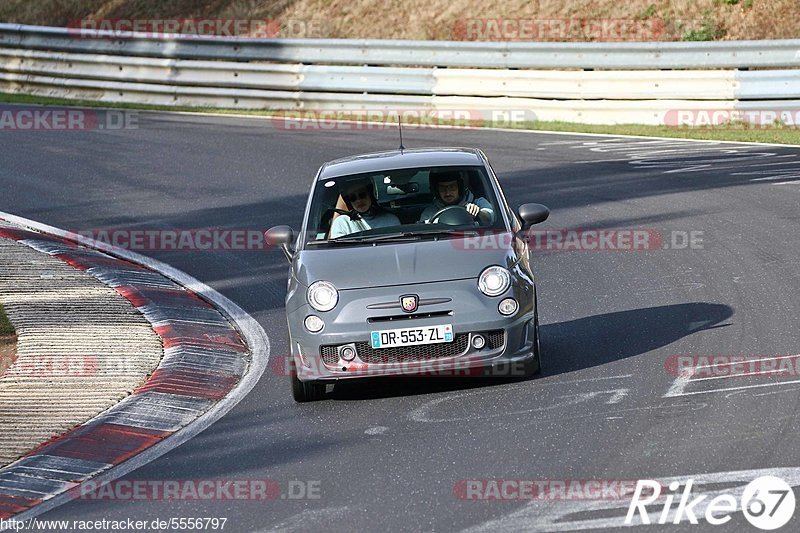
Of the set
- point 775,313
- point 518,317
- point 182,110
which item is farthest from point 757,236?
point 182,110

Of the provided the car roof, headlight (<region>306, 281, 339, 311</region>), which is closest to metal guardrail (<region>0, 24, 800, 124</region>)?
the car roof

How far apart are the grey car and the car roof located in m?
0.37

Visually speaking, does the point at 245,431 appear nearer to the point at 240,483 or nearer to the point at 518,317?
the point at 240,483

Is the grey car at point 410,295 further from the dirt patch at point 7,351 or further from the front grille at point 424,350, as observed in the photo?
A: the dirt patch at point 7,351

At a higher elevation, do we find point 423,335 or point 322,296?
point 322,296

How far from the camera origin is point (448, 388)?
916 centimetres

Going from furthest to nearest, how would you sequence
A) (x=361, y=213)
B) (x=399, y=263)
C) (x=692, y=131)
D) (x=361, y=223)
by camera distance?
(x=692, y=131) → (x=361, y=213) → (x=361, y=223) → (x=399, y=263)

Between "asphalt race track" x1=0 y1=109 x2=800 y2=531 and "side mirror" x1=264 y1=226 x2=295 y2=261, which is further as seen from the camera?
"side mirror" x1=264 y1=226 x2=295 y2=261

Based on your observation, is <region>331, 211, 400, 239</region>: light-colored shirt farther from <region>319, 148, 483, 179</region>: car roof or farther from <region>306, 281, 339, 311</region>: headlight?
<region>306, 281, 339, 311</region>: headlight

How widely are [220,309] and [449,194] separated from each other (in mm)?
3019

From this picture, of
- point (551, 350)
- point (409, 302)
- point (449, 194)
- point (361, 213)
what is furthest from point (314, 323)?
point (551, 350)

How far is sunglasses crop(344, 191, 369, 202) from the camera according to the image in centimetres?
1001

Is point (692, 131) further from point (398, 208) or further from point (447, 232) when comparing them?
point (447, 232)

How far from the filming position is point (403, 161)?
10.3 meters
